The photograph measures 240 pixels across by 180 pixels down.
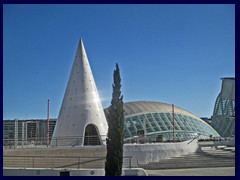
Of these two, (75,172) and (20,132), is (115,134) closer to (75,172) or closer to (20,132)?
(75,172)

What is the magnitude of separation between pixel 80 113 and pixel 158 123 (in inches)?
653

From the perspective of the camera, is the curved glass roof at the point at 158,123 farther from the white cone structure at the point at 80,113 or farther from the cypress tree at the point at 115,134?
the cypress tree at the point at 115,134

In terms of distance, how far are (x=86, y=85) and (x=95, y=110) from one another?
1973 mm

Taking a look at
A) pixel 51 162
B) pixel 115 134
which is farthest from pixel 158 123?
pixel 115 134

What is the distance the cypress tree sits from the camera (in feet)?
45.1

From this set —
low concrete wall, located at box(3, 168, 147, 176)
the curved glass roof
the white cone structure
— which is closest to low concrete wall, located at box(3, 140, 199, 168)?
low concrete wall, located at box(3, 168, 147, 176)

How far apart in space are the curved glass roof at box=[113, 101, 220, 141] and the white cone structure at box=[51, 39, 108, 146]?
9.61 metres

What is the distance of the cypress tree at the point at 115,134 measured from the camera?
13.7 meters

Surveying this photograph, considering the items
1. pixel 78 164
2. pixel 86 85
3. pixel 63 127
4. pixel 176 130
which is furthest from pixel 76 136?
pixel 176 130

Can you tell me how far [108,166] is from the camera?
13734 mm

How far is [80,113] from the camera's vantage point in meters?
22.9

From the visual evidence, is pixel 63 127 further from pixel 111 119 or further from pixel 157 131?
pixel 157 131

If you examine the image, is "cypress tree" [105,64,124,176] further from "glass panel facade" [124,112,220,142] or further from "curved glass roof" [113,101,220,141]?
"glass panel facade" [124,112,220,142]

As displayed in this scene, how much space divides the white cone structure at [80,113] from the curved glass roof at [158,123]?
9.61 metres
